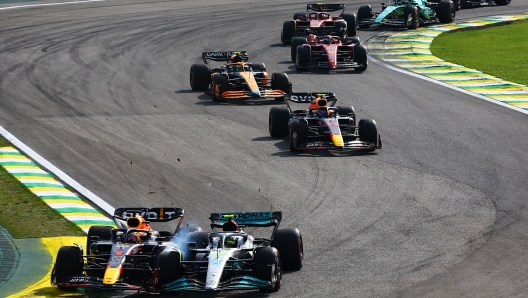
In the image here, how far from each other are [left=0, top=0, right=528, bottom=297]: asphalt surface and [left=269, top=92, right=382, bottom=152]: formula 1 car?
337 millimetres

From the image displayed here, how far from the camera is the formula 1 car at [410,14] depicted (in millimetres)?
46188

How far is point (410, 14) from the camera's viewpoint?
46.1 metres

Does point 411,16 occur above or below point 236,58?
below

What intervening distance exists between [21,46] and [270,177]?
72.3 feet

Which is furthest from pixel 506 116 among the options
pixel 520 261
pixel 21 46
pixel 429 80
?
pixel 21 46

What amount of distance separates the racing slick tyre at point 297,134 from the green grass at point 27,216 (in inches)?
276

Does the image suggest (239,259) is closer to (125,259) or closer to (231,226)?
(231,226)

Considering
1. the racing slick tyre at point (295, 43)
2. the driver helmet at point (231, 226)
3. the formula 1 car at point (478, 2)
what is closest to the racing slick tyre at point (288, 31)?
the racing slick tyre at point (295, 43)

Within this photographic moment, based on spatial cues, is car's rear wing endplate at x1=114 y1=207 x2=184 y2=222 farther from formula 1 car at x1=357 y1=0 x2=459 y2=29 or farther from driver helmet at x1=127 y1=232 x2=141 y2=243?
formula 1 car at x1=357 y1=0 x2=459 y2=29

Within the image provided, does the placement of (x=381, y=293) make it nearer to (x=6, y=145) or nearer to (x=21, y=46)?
(x=6, y=145)

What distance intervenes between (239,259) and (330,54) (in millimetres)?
21536

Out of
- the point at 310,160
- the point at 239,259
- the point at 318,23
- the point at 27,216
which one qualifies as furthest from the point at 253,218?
the point at 318,23

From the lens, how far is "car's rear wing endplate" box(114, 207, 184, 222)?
59.9ft

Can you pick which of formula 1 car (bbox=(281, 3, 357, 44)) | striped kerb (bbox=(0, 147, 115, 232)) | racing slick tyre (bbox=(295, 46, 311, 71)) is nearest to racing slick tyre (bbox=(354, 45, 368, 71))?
racing slick tyre (bbox=(295, 46, 311, 71))
